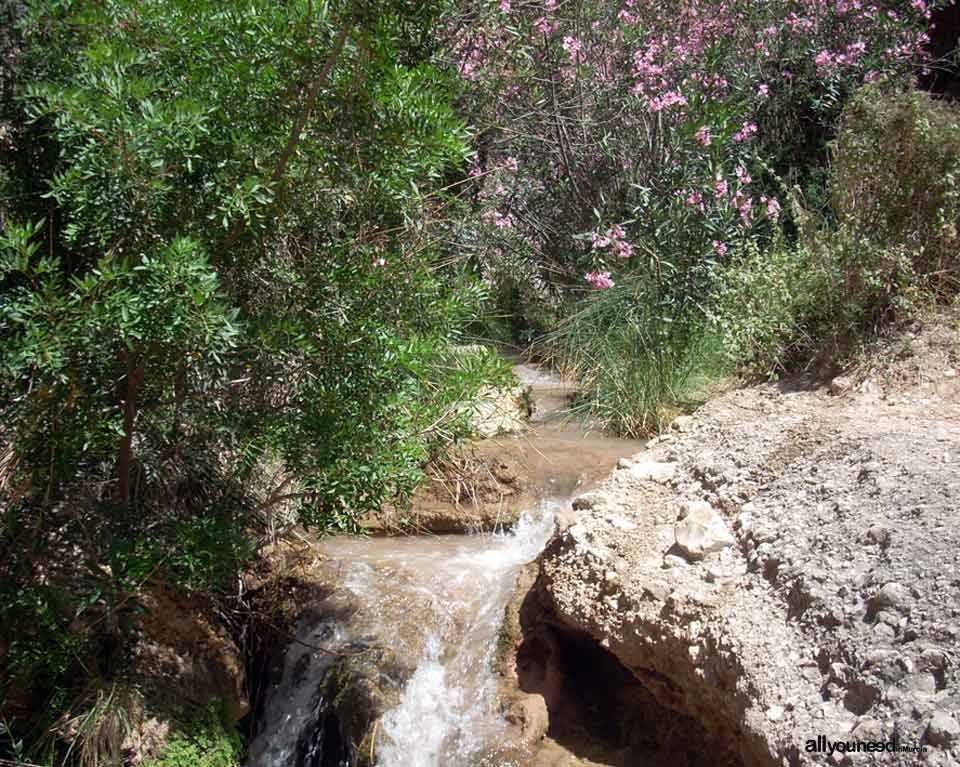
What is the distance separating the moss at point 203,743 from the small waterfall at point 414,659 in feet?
1.21

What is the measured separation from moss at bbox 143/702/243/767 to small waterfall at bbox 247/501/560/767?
37 centimetres

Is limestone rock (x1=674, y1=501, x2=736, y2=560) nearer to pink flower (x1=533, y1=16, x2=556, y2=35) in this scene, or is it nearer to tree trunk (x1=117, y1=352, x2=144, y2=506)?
tree trunk (x1=117, y1=352, x2=144, y2=506)

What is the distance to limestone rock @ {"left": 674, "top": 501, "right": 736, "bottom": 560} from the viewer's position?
4.73 m

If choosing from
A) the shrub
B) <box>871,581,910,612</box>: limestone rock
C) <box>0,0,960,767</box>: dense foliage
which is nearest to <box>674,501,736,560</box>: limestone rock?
<box>871,581,910,612</box>: limestone rock

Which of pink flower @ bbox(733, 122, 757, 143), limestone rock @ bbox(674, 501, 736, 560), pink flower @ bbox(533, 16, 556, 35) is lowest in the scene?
limestone rock @ bbox(674, 501, 736, 560)

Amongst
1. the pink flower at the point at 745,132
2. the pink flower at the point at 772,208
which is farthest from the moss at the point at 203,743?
the pink flower at the point at 745,132

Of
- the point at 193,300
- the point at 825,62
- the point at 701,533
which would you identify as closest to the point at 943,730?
the point at 701,533

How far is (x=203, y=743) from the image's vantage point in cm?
505

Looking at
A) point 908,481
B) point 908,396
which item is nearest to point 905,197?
point 908,396

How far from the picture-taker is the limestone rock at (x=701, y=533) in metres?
4.73

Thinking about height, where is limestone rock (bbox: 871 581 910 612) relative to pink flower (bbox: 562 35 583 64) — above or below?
below

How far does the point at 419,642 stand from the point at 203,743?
4.16ft

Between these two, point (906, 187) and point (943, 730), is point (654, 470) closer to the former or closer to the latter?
point (943, 730)

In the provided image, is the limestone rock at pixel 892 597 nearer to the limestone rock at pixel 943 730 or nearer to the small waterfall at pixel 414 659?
the limestone rock at pixel 943 730
